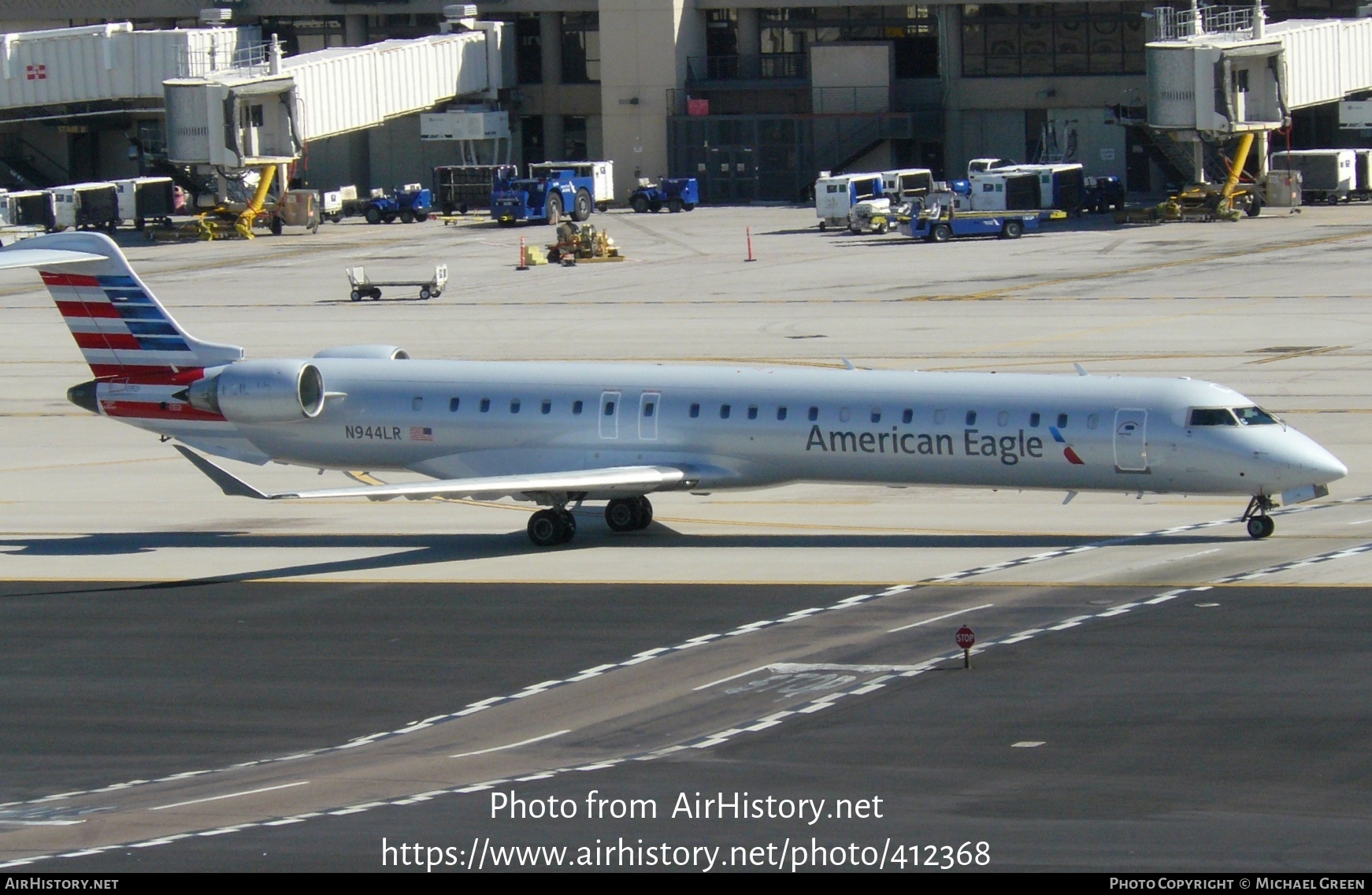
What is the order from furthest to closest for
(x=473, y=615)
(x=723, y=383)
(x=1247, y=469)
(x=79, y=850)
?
(x=723, y=383)
(x=1247, y=469)
(x=473, y=615)
(x=79, y=850)

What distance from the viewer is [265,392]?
120 feet

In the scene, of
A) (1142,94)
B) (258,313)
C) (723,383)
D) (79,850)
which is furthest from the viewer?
(1142,94)

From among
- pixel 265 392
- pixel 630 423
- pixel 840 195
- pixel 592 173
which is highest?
pixel 592 173

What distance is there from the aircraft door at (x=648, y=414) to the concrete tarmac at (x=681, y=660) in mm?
1979

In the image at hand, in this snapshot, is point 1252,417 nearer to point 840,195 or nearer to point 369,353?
point 369,353

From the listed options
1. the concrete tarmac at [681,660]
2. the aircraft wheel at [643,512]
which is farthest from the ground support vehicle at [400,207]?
the aircraft wheel at [643,512]

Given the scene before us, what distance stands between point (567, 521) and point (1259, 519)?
11936mm

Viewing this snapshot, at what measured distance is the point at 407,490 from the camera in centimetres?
3422

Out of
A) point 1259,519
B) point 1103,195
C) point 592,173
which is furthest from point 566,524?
point 592,173

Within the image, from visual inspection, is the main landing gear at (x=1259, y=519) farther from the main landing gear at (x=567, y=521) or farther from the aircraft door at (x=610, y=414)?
the aircraft door at (x=610, y=414)

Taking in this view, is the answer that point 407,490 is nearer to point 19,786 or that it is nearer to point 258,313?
point 19,786

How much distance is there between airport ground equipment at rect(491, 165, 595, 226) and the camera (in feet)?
340

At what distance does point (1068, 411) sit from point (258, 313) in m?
44.8

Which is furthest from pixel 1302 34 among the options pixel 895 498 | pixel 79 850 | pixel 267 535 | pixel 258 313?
pixel 79 850
